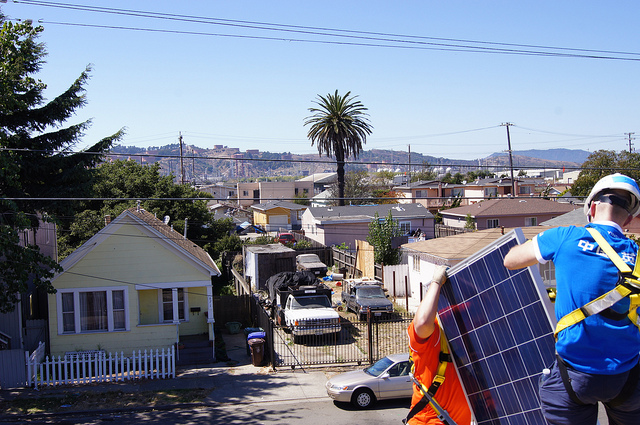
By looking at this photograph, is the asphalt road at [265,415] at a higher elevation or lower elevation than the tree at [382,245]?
lower

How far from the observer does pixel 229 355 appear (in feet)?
60.8

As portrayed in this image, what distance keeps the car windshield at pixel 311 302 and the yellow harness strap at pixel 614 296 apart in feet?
58.8

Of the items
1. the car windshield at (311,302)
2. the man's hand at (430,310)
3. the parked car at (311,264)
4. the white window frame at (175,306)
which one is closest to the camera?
A: the man's hand at (430,310)

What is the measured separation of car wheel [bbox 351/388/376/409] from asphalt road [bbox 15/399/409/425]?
17 centimetres

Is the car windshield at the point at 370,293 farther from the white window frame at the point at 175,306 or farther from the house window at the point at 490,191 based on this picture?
the house window at the point at 490,191

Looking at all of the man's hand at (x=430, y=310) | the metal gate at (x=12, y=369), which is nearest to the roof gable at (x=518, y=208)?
the metal gate at (x=12, y=369)

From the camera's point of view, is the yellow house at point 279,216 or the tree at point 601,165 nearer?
the tree at point 601,165

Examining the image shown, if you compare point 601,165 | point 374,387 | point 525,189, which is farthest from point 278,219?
point 374,387

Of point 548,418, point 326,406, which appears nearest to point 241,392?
point 326,406

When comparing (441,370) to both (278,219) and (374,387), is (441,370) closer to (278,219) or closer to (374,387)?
(374,387)

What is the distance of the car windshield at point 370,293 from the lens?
22.9m

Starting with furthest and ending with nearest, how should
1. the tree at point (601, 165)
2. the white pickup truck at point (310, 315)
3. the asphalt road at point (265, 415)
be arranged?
the tree at point (601, 165), the white pickup truck at point (310, 315), the asphalt road at point (265, 415)

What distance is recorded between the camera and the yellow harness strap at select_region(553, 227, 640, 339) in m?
2.58

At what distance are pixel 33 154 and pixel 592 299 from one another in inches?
714
